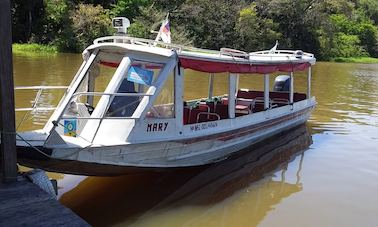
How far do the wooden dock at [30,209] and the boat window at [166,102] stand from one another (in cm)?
247

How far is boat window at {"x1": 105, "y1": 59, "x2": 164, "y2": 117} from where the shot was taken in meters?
6.96

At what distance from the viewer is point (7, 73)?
16.8 ft

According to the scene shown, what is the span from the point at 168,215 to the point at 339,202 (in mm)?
2869

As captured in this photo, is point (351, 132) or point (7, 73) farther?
point (351, 132)

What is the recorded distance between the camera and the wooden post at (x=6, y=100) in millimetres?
5039

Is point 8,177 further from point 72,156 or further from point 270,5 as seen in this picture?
point 270,5

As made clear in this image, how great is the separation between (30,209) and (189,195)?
10.8 feet

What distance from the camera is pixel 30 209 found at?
15.4ft

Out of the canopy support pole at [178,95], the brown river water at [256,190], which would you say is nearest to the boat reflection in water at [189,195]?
the brown river water at [256,190]

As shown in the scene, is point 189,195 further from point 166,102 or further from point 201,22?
point 201,22

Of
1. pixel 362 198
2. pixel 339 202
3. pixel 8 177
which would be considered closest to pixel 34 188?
pixel 8 177

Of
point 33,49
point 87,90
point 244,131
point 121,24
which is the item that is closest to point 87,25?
point 33,49

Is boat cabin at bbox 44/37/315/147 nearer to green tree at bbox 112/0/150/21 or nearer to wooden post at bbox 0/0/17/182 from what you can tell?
wooden post at bbox 0/0/17/182

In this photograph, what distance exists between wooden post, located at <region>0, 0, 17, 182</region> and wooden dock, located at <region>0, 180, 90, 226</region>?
217mm
